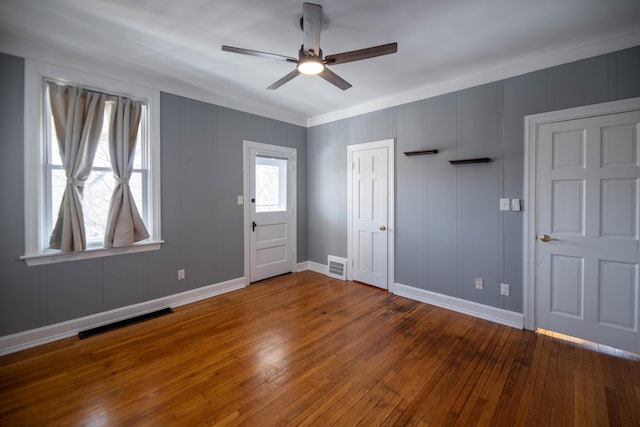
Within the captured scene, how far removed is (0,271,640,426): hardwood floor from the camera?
1745 mm

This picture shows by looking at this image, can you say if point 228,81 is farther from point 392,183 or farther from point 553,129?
point 553,129

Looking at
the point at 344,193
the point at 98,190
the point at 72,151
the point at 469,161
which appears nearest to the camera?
the point at 72,151

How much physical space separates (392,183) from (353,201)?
726mm

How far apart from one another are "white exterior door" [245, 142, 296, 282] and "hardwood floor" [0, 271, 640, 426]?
4.46ft

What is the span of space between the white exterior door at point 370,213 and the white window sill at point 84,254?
2.71 m

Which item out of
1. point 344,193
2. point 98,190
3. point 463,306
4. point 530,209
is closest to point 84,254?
point 98,190

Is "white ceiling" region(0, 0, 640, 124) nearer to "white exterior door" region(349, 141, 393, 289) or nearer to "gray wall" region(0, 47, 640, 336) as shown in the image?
"gray wall" region(0, 47, 640, 336)

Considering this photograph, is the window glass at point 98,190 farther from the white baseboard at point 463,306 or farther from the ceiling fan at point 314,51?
the white baseboard at point 463,306

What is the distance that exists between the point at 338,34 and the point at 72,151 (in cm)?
272

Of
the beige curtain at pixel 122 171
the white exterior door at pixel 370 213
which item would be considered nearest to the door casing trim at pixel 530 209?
the white exterior door at pixel 370 213

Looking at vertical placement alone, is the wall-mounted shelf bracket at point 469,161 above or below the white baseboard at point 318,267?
above

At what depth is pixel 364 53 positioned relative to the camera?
202cm

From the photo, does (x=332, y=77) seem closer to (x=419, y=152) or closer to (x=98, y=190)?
(x=419, y=152)

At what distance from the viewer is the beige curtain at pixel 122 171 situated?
9.53ft
